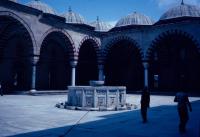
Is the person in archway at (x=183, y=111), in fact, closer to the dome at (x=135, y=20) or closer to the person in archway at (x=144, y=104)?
the person in archway at (x=144, y=104)

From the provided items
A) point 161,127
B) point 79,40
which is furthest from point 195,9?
point 161,127

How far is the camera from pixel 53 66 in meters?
22.0

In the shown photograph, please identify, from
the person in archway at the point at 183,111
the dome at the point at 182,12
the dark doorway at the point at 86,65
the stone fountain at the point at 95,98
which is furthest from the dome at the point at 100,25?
the person in archway at the point at 183,111

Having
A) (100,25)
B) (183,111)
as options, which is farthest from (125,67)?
(183,111)

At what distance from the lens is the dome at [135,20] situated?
2322 centimetres

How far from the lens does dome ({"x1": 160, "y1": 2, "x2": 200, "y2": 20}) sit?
21.1m

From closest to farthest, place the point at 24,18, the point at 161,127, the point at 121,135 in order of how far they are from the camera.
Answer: the point at 121,135 → the point at 161,127 → the point at 24,18

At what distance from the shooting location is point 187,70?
20453 mm

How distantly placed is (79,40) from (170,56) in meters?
8.37

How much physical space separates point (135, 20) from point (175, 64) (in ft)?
19.5

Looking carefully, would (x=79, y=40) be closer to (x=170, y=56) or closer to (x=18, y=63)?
(x=18, y=63)

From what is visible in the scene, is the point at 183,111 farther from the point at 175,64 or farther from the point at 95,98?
the point at 175,64

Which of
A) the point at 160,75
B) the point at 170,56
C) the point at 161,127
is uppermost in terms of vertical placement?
the point at 170,56

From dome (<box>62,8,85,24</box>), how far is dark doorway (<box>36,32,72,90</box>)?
3.36 metres
